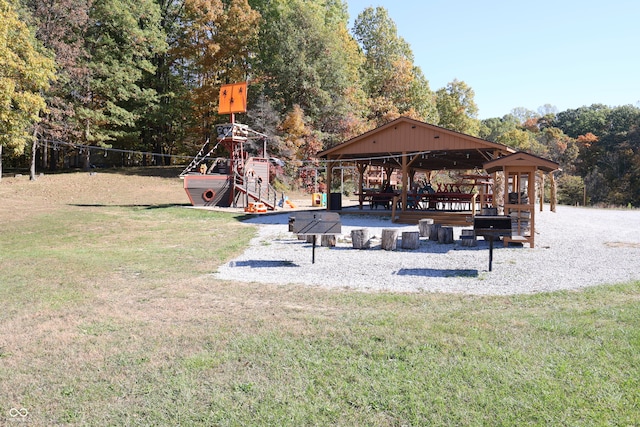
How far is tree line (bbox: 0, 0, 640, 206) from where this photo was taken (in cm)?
2994

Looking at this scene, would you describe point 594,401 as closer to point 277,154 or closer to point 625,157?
point 277,154

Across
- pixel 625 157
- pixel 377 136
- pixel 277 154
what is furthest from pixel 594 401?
pixel 625 157

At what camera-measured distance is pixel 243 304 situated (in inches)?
228

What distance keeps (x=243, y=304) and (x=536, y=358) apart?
349 centimetres

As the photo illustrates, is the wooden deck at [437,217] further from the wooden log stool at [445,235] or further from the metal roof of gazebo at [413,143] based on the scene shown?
the wooden log stool at [445,235]

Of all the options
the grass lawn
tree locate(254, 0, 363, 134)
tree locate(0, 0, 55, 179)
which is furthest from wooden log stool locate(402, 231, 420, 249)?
tree locate(254, 0, 363, 134)

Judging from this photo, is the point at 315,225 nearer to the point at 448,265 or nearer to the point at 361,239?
the point at 361,239

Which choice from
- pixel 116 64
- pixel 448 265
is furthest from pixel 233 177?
pixel 116 64

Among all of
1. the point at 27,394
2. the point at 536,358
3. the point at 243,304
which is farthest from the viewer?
the point at 243,304

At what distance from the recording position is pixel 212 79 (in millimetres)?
35594

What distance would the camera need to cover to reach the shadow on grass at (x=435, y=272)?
7.68m

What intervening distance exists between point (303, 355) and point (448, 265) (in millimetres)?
5336

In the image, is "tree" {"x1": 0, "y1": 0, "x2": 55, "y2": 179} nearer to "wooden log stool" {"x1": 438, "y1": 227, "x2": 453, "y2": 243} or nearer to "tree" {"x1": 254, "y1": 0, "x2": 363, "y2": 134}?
"tree" {"x1": 254, "y1": 0, "x2": 363, "y2": 134}

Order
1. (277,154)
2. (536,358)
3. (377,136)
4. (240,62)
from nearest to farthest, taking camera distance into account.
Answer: (536,358)
(377,136)
(277,154)
(240,62)
